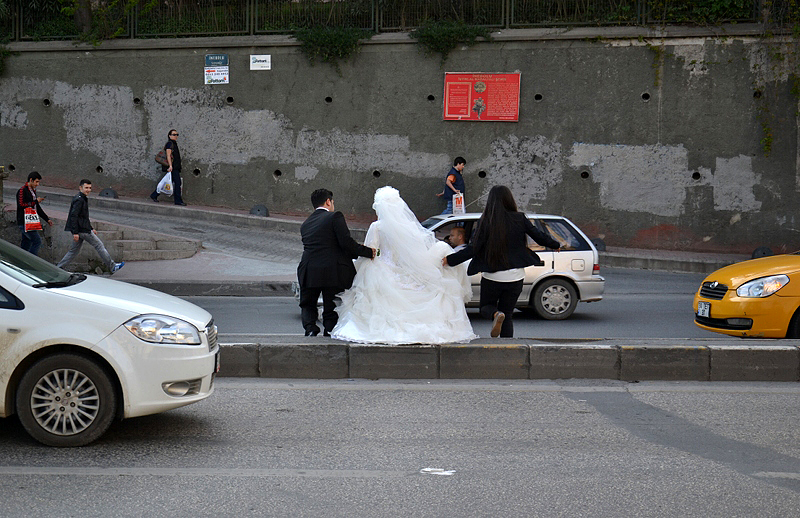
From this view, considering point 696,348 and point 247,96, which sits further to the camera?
point 247,96

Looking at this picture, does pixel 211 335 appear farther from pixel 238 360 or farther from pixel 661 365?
pixel 661 365

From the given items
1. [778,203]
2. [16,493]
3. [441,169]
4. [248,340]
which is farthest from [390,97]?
[16,493]

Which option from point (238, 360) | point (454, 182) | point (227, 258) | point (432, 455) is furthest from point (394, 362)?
point (454, 182)

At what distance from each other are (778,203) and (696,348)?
1328cm

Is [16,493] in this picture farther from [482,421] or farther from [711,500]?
[711,500]

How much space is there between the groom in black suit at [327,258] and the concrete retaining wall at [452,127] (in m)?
12.2

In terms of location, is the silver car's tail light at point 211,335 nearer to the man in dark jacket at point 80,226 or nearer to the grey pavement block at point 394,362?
the grey pavement block at point 394,362

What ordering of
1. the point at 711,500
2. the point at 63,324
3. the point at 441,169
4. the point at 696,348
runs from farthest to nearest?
the point at 441,169, the point at 696,348, the point at 63,324, the point at 711,500

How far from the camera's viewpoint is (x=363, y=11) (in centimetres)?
2138

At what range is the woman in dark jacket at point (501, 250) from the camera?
8.10 metres

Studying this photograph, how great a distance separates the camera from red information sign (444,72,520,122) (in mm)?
20328

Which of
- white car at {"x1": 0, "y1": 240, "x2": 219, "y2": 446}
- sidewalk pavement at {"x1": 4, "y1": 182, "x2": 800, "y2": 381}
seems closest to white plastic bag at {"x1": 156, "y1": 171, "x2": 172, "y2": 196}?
sidewalk pavement at {"x1": 4, "y1": 182, "x2": 800, "y2": 381}

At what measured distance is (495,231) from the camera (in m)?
8.10

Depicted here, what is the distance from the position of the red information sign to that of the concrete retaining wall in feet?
0.64
